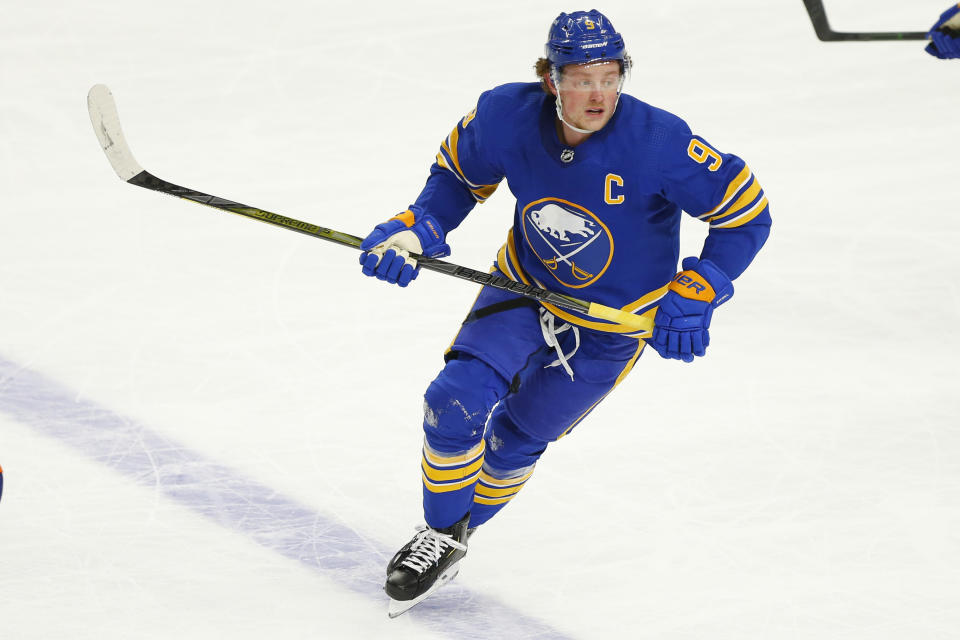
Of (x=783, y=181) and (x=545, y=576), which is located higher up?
(x=545, y=576)

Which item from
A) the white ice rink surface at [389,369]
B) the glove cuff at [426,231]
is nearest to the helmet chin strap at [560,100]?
the glove cuff at [426,231]

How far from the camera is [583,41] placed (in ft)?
8.02

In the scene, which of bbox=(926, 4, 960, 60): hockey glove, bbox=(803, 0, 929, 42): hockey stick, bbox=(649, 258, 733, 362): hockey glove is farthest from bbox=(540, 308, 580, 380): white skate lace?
bbox=(803, 0, 929, 42): hockey stick

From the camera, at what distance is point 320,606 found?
2713 millimetres

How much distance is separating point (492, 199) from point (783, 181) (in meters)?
1.21

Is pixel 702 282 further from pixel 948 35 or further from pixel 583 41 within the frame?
pixel 948 35

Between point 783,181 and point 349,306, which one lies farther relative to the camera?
point 783,181

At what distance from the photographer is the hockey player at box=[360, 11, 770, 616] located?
2498mm

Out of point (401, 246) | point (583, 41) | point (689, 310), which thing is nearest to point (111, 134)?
point (401, 246)

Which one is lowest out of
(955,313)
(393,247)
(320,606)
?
(955,313)

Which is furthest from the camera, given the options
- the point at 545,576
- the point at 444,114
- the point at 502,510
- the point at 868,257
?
the point at 444,114

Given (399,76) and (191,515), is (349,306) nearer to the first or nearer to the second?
(191,515)

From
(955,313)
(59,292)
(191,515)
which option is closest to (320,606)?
(191,515)

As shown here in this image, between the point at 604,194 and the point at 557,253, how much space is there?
0.66ft
